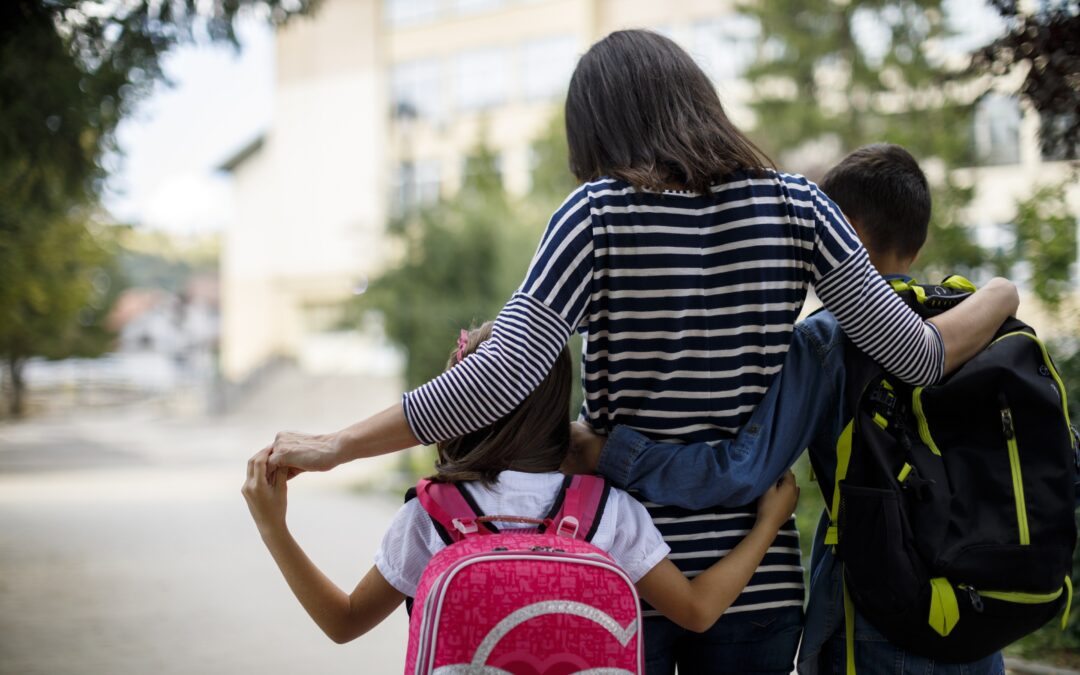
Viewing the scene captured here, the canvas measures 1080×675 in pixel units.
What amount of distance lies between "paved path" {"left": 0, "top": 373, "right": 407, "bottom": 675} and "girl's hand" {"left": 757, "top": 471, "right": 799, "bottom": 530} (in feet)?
14.2

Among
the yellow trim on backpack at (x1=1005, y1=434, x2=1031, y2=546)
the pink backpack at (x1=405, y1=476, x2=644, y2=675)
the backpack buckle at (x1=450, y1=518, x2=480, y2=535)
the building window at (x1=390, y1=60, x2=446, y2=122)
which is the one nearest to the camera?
the pink backpack at (x1=405, y1=476, x2=644, y2=675)

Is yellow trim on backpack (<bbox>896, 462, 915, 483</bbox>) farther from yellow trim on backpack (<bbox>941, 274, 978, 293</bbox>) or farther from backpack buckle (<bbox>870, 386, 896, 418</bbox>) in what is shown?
yellow trim on backpack (<bbox>941, 274, 978, 293</bbox>)

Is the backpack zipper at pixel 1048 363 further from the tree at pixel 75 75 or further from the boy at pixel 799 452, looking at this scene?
the tree at pixel 75 75

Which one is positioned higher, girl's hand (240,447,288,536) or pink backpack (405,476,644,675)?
girl's hand (240,447,288,536)

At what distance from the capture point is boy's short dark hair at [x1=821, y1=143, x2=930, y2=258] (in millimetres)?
2318

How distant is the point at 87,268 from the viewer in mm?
23641

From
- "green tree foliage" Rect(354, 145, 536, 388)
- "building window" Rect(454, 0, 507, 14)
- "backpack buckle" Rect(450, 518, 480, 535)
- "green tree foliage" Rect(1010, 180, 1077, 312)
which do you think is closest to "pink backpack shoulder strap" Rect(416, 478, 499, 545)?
"backpack buckle" Rect(450, 518, 480, 535)

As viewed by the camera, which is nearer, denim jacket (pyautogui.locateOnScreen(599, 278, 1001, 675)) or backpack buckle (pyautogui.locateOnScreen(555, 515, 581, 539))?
backpack buckle (pyautogui.locateOnScreen(555, 515, 581, 539))

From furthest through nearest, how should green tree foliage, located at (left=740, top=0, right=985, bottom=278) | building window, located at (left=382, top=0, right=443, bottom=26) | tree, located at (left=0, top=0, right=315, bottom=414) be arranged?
building window, located at (left=382, top=0, right=443, bottom=26) < green tree foliage, located at (left=740, top=0, right=985, bottom=278) < tree, located at (left=0, top=0, right=315, bottom=414)

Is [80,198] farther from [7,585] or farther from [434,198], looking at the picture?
[434,198]

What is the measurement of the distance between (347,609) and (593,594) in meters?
0.57

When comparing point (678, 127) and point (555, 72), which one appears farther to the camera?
point (555, 72)

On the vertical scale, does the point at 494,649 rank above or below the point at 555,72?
below

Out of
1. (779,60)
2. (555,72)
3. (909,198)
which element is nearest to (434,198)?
(779,60)
